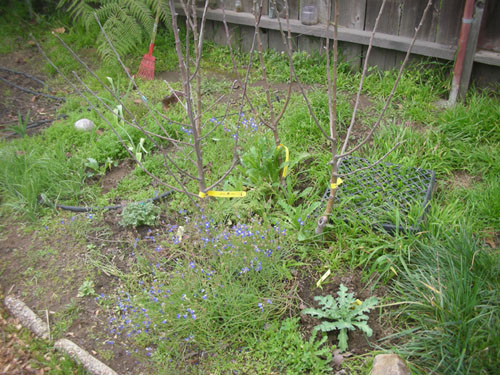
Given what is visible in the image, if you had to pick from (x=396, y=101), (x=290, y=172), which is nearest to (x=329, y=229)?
(x=290, y=172)

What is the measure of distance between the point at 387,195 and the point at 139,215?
178 cm

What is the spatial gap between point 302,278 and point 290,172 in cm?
97

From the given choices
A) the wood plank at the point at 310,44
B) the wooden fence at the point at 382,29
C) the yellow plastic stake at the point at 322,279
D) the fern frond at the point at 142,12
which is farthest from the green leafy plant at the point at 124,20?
the yellow plastic stake at the point at 322,279

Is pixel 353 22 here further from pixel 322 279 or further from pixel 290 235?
pixel 322 279

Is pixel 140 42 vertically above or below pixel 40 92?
above

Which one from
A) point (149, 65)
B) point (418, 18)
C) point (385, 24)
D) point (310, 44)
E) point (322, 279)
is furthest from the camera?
point (149, 65)

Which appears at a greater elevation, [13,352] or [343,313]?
[343,313]

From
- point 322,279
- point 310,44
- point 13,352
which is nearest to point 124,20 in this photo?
point 310,44

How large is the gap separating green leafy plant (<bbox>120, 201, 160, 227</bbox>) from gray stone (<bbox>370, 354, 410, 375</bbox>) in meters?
1.82

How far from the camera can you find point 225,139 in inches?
149

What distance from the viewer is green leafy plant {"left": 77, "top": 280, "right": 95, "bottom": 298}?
277 centimetres

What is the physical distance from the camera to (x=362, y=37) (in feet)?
14.6

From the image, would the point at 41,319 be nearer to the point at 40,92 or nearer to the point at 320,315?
the point at 320,315

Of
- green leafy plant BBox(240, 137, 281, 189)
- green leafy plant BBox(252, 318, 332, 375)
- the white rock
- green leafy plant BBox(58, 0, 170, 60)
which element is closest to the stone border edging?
green leafy plant BBox(252, 318, 332, 375)
